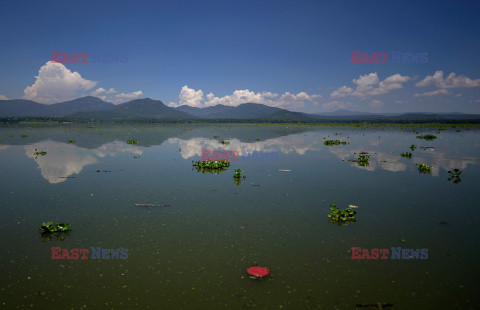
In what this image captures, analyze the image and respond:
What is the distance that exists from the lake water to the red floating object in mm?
228

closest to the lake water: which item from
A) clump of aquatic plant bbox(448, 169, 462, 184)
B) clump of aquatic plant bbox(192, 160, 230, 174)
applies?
clump of aquatic plant bbox(448, 169, 462, 184)

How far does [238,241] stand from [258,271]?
2091 mm

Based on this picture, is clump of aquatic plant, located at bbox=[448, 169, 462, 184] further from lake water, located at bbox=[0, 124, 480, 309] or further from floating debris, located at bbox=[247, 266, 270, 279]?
floating debris, located at bbox=[247, 266, 270, 279]

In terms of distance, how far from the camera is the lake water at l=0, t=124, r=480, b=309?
7133 millimetres

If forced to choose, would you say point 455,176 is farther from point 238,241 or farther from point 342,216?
point 238,241

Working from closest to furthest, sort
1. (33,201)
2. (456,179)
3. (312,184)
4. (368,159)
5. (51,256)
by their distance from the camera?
(51,256), (33,201), (312,184), (456,179), (368,159)

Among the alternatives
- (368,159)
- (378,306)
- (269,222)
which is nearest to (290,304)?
(378,306)

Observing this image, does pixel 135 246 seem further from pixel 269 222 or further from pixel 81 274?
pixel 269 222

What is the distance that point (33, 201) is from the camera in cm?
1448

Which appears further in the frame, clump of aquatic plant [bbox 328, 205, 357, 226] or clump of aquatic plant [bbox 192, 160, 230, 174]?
clump of aquatic plant [bbox 192, 160, 230, 174]

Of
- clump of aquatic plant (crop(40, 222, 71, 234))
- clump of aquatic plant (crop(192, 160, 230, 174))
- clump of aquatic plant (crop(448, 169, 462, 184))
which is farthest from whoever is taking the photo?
clump of aquatic plant (crop(192, 160, 230, 174))

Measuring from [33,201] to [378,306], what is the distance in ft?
58.4
